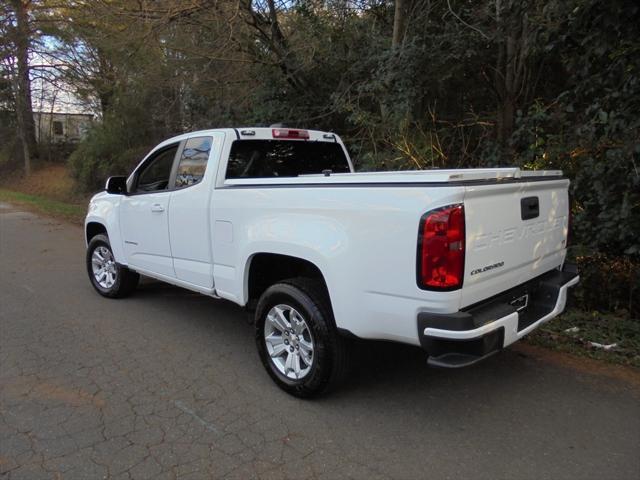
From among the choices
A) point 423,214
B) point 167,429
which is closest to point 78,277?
point 167,429

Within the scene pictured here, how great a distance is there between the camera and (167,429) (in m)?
3.32

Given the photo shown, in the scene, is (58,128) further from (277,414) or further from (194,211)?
(277,414)

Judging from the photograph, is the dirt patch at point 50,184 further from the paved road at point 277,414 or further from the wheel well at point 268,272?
the wheel well at point 268,272

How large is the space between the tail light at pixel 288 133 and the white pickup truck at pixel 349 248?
1 centimetres

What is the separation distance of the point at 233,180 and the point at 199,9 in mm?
6293

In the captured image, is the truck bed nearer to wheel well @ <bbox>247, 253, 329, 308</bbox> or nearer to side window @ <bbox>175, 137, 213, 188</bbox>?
wheel well @ <bbox>247, 253, 329, 308</bbox>

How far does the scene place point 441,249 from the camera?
2797mm

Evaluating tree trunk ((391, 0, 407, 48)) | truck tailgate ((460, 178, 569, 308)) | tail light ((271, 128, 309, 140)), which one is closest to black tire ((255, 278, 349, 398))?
truck tailgate ((460, 178, 569, 308))

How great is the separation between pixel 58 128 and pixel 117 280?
28.1m

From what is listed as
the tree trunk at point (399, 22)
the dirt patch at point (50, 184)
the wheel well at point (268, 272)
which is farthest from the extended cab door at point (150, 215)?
the dirt patch at point (50, 184)

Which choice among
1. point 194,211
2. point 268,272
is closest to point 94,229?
point 194,211

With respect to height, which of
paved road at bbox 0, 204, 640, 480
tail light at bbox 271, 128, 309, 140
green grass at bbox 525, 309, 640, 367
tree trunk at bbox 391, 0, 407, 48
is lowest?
paved road at bbox 0, 204, 640, 480

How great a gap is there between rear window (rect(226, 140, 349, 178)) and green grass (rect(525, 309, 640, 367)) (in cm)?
251

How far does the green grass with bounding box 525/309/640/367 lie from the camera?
4305mm
